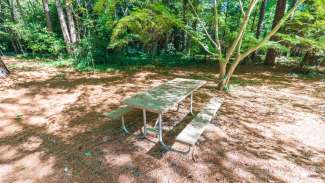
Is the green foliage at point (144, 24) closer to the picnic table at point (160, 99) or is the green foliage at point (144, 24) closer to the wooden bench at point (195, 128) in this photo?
the picnic table at point (160, 99)

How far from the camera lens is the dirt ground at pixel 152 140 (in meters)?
2.55

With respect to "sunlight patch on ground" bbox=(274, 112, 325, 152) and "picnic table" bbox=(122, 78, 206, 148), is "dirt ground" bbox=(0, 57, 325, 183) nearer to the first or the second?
"sunlight patch on ground" bbox=(274, 112, 325, 152)

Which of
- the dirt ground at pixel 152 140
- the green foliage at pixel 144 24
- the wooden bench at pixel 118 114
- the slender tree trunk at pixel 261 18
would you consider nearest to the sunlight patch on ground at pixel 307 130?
the dirt ground at pixel 152 140

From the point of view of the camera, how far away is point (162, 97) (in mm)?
3188

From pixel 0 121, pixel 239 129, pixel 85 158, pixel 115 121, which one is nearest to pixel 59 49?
pixel 0 121

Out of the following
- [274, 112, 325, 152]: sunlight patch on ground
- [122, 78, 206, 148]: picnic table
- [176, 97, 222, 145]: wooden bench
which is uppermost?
[122, 78, 206, 148]: picnic table

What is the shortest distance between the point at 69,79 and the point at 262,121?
22.6 ft

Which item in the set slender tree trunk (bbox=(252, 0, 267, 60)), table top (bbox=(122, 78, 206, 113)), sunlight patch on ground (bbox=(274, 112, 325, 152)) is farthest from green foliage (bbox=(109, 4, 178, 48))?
slender tree trunk (bbox=(252, 0, 267, 60))

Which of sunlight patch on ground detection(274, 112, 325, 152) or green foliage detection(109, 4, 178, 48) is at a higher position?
green foliage detection(109, 4, 178, 48)

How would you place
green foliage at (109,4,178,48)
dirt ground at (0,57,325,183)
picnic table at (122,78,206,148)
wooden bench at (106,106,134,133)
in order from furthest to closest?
green foliage at (109,4,178,48), wooden bench at (106,106,134,133), picnic table at (122,78,206,148), dirt ground at (0,57,325,183)

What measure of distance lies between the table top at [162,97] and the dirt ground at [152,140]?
0.73 meters

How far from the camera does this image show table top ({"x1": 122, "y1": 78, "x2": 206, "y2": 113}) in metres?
2.81

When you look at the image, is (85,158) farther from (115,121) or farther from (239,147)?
(239,147)

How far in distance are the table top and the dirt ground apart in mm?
732
